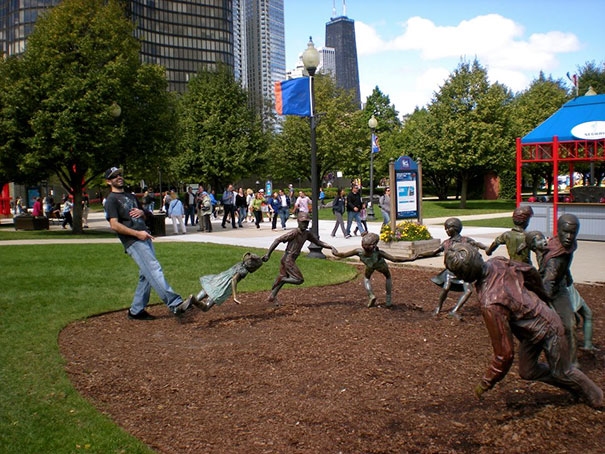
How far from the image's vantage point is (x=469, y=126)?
120ft

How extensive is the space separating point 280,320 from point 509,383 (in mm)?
3344

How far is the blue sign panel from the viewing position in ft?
53.9

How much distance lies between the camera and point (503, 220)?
26.3 metres

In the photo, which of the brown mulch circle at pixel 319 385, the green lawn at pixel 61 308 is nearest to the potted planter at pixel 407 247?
the green lawn at pixel 61 308

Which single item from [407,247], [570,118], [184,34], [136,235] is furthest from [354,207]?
[184,34]

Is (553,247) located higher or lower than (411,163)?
lower

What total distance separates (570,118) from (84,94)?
53.1 feet

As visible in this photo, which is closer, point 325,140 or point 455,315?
point 455,315

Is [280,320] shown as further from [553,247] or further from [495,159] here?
[495,159]

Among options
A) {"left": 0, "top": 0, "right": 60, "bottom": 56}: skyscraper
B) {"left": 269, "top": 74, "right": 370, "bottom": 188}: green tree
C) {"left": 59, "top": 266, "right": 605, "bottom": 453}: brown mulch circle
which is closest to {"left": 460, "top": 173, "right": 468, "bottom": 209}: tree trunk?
{"left": 269, "top": 74, "right": 370, "bottom": 188}: green tree

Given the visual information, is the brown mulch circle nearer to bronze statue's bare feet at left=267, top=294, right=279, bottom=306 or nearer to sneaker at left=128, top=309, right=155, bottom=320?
sneaker at left=128, top=309, right=155, bottom=320

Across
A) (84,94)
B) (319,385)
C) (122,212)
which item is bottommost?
(319,385)

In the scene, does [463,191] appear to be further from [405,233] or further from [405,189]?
[405,233]

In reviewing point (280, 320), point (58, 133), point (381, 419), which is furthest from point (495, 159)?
point (381, 419)
